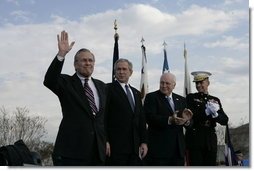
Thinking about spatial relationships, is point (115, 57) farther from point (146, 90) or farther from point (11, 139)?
point (11, 139)

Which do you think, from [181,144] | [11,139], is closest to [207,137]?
[181,144]

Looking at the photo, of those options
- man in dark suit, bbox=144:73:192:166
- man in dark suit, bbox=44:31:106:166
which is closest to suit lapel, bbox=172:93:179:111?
man in dark suit, bbox=144:73:192:166

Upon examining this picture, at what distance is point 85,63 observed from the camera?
328 centimetres

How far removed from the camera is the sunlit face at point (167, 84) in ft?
13.3

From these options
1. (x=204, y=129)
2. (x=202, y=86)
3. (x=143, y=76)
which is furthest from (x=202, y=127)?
(x=143, y=76)

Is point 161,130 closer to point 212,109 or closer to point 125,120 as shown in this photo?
point 125,120

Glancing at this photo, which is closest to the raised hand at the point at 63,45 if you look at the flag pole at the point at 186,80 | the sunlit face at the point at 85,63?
the sunlit face at the point at 85,63

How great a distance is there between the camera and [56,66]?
2996 millimetres

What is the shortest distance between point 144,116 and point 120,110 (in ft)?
0.91

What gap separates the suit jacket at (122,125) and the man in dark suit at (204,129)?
0.77 meters

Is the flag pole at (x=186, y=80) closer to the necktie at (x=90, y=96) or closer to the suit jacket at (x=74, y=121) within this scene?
the necktie at (x=90, y=96)

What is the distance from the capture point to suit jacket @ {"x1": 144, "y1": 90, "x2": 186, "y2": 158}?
13.0 feet

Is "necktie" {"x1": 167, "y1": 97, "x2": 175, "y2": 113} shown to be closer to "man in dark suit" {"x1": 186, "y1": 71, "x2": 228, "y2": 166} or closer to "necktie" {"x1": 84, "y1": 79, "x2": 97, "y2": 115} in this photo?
"man in dark suit" {"x1": 186, "y1": 71, "x2": 228, "y2": 166}

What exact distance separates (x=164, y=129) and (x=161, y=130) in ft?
0.10
